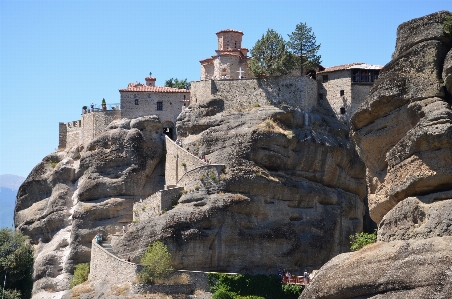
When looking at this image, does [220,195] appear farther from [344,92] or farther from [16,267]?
[16,267]

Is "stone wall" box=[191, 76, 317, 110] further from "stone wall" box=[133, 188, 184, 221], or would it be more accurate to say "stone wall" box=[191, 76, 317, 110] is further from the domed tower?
Answer: "stone wall" box=[133, 188, 184, 221]

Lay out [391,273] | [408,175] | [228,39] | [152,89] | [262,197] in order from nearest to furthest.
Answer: [391,273] < [408,175] < [262,197] < [152,89] < [228,39]

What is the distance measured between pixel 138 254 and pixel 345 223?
1621cm

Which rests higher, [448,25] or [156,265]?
[448,25]

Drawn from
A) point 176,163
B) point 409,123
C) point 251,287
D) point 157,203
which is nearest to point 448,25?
point 409,123

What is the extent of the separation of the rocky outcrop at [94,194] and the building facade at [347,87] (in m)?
14.6

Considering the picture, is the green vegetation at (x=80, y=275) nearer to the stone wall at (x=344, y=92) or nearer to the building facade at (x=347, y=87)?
the building facade at (x=347, y=87)

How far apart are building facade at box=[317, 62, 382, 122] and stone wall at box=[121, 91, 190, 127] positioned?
40.0ft

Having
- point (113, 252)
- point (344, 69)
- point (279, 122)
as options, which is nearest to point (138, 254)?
point (113, 252)

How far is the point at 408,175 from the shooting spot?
→ 98.6ft

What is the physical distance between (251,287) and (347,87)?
19.5 metres

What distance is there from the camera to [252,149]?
6631 centimetres

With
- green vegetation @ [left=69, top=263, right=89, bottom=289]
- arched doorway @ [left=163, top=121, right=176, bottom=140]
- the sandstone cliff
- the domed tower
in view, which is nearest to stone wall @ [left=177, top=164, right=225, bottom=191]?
the sandstone cliff

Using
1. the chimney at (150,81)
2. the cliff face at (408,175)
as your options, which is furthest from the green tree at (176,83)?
the cliff face at (408,175)
